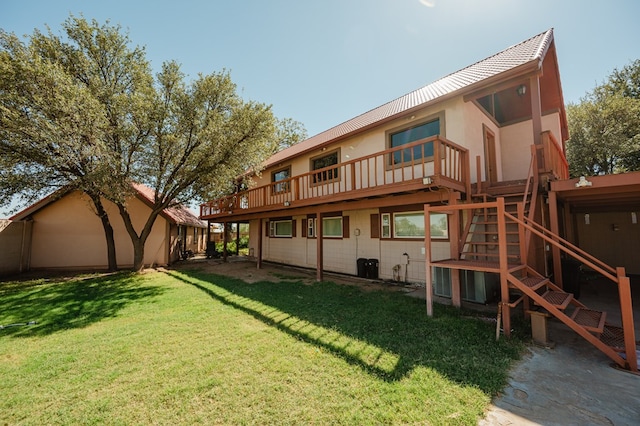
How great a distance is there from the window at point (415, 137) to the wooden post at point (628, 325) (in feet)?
15.9

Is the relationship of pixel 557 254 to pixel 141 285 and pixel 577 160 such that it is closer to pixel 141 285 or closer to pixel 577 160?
pixel 141 285

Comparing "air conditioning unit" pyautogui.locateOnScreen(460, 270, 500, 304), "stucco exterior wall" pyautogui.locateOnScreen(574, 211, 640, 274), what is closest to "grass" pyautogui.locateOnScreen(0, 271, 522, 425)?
"air conditioning unit" pyautogui.locateOnScreen(460, 270, 500, 304)

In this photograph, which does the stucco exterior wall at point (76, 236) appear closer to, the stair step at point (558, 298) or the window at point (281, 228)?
the window at point (281, 228)

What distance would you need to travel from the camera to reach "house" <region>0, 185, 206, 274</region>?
11.9 metres

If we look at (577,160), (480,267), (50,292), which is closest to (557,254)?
(480,267)

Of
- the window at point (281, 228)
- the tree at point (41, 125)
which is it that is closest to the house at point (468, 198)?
the window at point (281, 228)

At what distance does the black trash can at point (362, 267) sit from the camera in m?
9.77

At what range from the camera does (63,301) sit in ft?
23.2

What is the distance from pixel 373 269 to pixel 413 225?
2153 millimetres

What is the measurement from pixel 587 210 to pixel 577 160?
9.16m

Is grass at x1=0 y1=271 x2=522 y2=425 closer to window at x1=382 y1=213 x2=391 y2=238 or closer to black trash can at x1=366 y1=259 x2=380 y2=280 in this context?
black trash can at x1=366 y1=259 x2=380 y2=280

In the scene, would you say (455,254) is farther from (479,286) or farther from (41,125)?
(41,125)

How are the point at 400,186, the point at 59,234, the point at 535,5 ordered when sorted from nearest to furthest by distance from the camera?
the point at 400,186, the point at 535,5, the point at 59,234

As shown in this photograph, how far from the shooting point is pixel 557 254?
18.3ft
